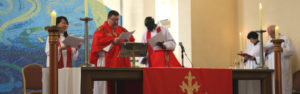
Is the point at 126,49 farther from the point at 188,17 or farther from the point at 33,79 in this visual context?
the point at 188,17

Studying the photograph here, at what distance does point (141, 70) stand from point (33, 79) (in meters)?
2.86

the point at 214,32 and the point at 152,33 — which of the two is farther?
the point at 214,32

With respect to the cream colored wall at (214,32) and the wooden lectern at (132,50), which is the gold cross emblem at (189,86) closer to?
the wooden lectern at (132,50)

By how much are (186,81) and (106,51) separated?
1.74 metres

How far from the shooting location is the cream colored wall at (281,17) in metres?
7.06

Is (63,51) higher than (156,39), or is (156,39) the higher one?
(156,39)

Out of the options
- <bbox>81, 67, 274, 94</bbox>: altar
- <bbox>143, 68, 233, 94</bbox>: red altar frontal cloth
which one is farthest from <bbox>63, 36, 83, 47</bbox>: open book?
<bbox>143, 68, 233, 94</bbox>: red altar frontal cloth

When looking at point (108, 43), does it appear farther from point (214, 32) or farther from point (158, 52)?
point (214, 32)

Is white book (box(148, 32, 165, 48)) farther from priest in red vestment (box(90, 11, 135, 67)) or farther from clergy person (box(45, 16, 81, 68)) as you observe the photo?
clergy person (box(45, 16, 81, 68))

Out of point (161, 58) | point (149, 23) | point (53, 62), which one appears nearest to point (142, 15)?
point (149, 23)

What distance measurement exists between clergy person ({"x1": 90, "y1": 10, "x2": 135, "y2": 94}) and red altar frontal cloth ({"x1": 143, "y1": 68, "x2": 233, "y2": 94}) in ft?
4.76

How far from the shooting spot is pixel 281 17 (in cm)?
736

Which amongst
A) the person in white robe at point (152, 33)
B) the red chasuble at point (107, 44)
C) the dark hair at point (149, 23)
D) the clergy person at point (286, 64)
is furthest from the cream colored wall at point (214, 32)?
the red chasuble at point (107, 44)

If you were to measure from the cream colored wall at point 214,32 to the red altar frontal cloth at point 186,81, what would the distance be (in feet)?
12.9
